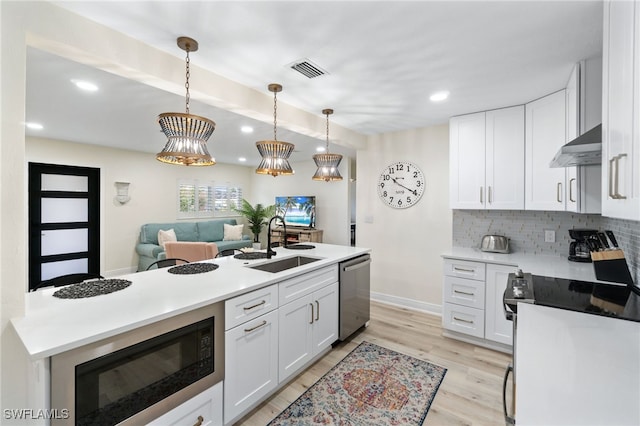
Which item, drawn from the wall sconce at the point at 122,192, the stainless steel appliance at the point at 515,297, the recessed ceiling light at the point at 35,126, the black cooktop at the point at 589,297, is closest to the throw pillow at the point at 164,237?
the wall sconce at the point at 122,192

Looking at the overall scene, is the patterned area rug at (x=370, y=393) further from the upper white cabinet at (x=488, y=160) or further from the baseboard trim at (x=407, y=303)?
the upper white cabinet at (x=488, y=160)

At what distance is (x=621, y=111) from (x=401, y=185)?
2.86 metres

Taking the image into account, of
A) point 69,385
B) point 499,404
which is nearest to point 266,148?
point 69,385

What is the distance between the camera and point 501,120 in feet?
9.89

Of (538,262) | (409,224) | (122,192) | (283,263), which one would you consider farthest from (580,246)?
(122,192)

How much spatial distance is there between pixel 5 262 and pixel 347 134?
3.41 meters

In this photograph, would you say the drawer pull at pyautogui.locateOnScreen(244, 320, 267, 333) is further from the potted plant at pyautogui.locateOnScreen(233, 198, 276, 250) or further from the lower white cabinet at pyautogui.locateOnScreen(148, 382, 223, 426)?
the potted plant at pyautogui.locateOnScreen(233, 198, 276, 250)

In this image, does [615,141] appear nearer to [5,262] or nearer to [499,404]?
[499,404]

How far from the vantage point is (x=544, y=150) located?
2693 millimetres

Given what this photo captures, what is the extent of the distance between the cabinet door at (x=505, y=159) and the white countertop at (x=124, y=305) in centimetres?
227

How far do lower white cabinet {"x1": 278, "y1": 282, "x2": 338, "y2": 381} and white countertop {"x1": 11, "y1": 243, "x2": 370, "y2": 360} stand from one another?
1.02 feet

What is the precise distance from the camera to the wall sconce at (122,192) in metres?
5.55

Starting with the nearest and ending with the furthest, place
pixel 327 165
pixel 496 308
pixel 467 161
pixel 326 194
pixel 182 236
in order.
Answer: pixel 496 308 → pixel 327 165 → pixel 467 161 → pixel 182 236 → pixel 326 194

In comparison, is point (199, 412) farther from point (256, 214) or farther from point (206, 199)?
point (206, 199)
